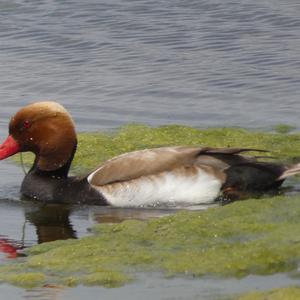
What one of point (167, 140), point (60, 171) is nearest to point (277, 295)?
point (60, 171)

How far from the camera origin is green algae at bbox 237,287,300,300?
8.25 metres

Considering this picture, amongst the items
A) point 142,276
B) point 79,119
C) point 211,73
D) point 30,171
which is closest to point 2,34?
point 211,73

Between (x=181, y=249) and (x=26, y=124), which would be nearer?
(x=181, y=249)

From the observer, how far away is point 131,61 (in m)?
17.8

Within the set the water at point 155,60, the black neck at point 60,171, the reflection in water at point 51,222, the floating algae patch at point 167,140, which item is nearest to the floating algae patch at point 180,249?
the reflection in water at point 51,222

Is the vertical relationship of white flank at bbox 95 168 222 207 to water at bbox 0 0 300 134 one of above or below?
above

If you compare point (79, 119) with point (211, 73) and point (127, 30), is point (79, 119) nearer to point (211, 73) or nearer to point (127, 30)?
point (211, 73)

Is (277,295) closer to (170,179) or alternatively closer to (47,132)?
(170,179)

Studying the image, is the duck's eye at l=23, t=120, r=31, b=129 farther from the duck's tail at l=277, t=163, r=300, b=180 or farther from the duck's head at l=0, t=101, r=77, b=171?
the duck's tail at l=277, t=163, r=300, b=180

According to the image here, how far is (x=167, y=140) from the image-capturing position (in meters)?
13.7

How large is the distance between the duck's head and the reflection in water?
52 cm

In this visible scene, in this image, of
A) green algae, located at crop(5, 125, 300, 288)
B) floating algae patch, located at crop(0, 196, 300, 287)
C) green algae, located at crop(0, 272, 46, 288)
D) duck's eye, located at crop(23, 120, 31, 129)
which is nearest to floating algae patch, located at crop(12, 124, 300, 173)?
duck's eye, located at crop(23, 120, 31, 129)

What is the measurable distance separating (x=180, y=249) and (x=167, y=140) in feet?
13.5

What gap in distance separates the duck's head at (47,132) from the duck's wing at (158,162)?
0.54 metres
